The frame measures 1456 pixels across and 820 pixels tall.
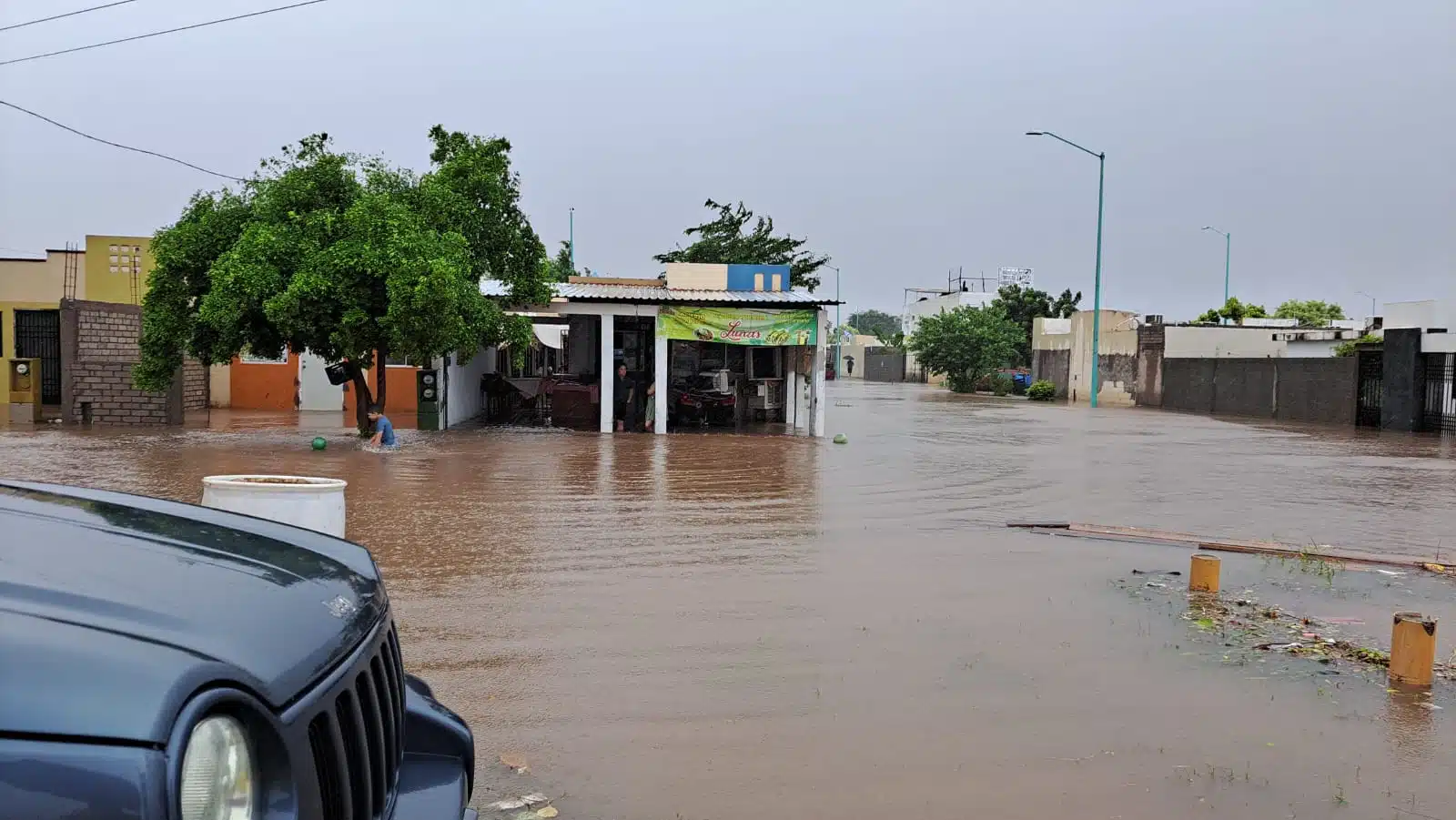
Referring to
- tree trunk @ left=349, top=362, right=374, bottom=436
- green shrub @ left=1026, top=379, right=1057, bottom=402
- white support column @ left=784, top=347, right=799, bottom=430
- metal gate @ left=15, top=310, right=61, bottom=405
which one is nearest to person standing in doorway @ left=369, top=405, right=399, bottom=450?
tree trunk @ left=349, top=362, right=374, bottom=436

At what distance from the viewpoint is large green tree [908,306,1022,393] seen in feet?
183

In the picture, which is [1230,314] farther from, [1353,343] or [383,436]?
[383,436]

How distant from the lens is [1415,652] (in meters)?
6.07

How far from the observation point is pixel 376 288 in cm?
1823

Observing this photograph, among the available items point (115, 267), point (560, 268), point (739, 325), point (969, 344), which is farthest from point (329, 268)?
point (969, 344)

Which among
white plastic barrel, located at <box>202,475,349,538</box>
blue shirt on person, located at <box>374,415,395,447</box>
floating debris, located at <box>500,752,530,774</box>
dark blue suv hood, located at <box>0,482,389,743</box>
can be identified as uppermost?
dark blue suv hood, located at <box>0,482,389,743</box>

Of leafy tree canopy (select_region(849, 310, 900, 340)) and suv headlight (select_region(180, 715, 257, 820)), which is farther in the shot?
leafy tree canopy (select_region(849, 310, 900, 340))

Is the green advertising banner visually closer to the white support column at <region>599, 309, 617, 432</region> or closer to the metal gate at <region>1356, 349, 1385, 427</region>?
the white support column at <region>599, 309, 617, 432</region>

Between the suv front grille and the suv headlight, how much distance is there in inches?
5.8

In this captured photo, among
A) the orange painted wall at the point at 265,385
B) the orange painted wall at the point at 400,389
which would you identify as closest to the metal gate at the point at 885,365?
the orange painted wall at the point at 400,389

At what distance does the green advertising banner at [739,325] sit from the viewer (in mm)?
23703

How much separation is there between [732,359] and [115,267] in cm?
1595

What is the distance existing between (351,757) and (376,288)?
17111mm

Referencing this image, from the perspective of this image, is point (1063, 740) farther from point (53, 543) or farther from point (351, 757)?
point (53, 543)
